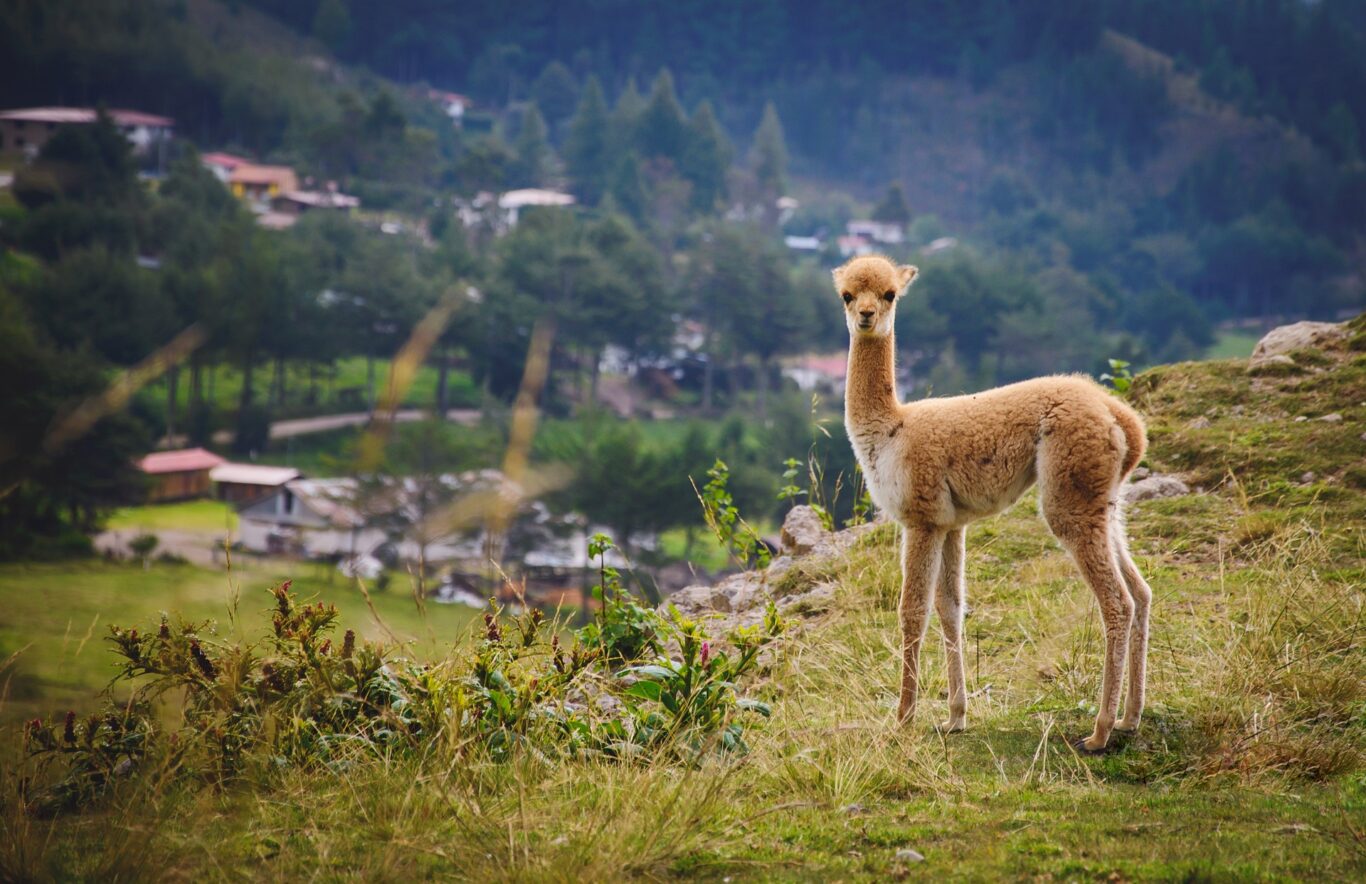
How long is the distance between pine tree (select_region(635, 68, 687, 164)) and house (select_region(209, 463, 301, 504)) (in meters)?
72.2

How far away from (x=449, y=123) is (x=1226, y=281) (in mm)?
71055

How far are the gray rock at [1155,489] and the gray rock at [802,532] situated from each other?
7.09 ft

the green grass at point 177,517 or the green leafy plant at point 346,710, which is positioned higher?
the green leafy plant at point 346,710

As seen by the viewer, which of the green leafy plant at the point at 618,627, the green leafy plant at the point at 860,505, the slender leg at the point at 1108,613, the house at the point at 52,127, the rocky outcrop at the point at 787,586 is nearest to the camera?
the slender leg at the point at 1108,613

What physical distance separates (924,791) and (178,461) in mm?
50483

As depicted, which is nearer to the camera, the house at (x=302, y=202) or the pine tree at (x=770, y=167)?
the house at (x=302, y=202)

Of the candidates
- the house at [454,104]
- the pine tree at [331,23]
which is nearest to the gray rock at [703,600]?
the house at [454,104]

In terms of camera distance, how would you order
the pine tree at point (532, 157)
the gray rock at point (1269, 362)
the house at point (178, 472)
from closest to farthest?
1. the gray rock at point (1269, 362)
2. the house at point (178, 472)
3. the pine tree at point (532, 157)

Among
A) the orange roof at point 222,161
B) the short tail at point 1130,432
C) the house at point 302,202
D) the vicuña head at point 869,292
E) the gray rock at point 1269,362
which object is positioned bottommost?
the short tail at point 1130,432

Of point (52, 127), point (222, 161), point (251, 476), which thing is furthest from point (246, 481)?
point (222, 161)

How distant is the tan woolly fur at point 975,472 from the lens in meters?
5.46

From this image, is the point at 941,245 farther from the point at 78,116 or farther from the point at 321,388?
the point at 78,116

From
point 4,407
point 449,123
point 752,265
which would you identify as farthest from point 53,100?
point 4,407

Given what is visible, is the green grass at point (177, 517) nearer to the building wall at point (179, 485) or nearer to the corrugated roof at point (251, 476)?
the building wall at point (179, 485)
